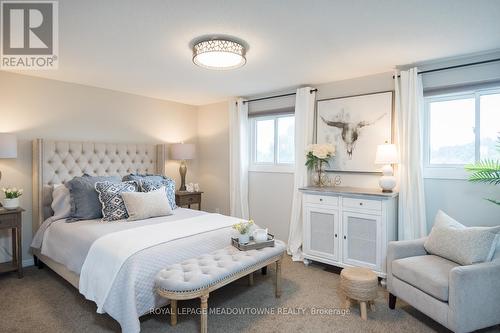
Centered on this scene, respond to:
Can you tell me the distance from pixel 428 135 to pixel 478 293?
5.70 ft

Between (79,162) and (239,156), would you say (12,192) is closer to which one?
(79,162)

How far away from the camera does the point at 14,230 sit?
3.06 metres

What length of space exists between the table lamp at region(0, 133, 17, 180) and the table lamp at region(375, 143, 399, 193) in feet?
12.8

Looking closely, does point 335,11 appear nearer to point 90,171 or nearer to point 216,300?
point 216,300

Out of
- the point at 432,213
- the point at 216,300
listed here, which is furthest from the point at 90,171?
the point at 432,213

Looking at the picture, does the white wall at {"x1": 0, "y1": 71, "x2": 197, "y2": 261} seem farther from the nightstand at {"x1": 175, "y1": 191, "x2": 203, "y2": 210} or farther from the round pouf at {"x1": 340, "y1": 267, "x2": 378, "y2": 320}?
the round pouf at {"x1": 340, "y1": 267, "x2": 378, "y2": 320}

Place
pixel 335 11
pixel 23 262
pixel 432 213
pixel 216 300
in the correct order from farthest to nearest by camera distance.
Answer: pixel 23 262 → pixel 432 213 → pixel 216 300 → pixel 335 11

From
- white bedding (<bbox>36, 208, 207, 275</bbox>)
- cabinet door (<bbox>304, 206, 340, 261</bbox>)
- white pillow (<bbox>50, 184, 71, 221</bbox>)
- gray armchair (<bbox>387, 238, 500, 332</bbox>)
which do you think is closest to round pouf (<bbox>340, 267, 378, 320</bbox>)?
gray armchair (<bbox>387, 238, 500, 332</bbox>)

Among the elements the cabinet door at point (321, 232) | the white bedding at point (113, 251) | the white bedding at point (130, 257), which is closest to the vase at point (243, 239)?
the white bedding at point (130, 257)

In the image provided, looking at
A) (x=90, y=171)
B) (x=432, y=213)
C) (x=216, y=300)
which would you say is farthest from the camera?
(x=90, y=171)

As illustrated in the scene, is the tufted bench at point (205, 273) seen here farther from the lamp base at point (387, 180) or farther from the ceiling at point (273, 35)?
the ceiling at point (273, 35)

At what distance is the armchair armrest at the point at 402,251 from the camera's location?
8.29 feet

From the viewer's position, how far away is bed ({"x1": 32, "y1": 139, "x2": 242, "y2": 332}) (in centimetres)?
205

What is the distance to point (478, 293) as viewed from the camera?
1979 millimetres
